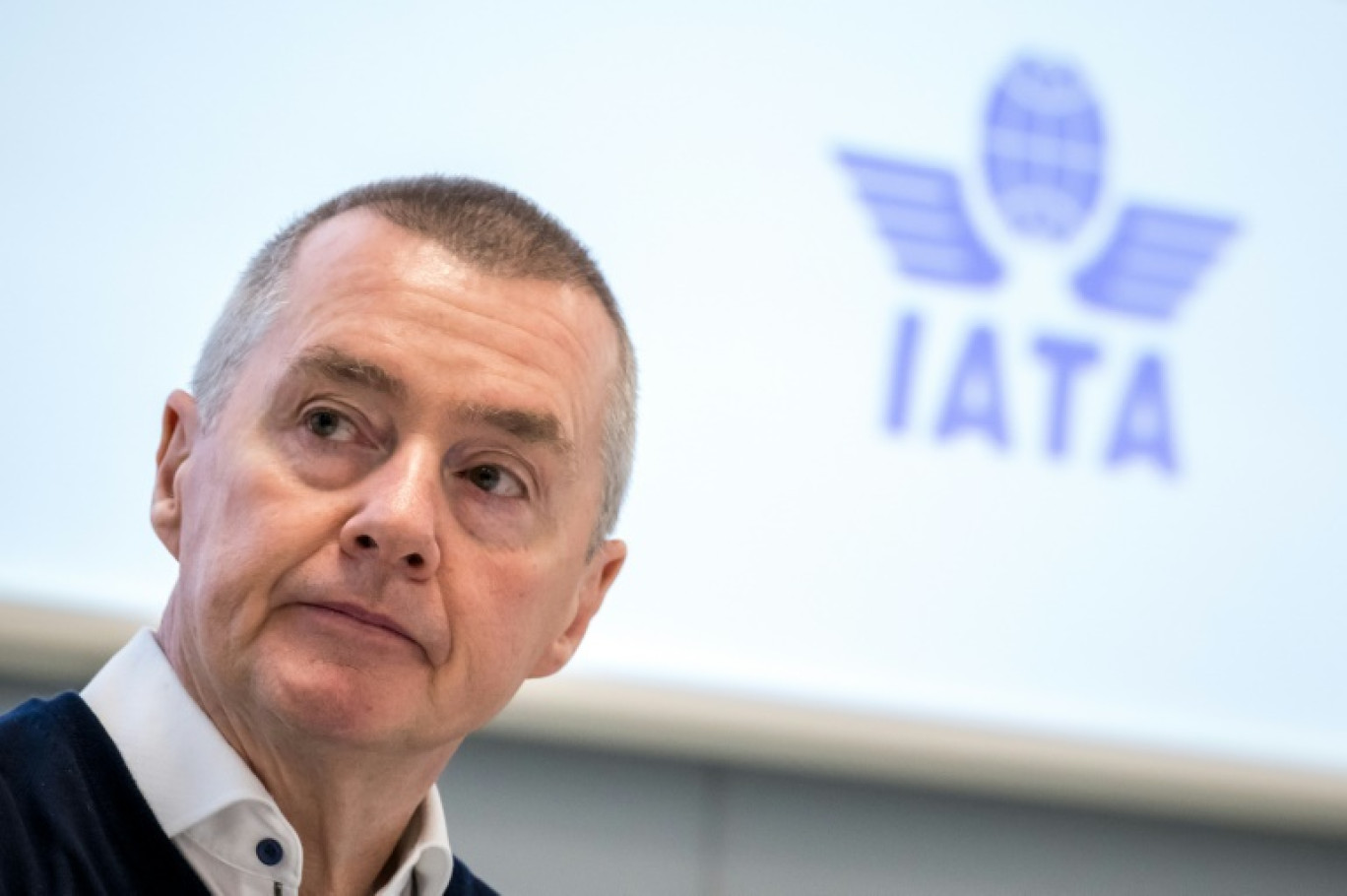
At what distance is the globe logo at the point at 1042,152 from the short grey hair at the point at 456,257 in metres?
1.08

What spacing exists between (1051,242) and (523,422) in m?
1.32

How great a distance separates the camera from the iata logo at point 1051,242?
2.34 metres

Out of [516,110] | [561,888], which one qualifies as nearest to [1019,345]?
[516,110]

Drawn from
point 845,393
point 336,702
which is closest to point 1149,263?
point 845,393

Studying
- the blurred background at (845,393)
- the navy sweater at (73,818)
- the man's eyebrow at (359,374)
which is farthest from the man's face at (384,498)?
the blurred background at (845,393)

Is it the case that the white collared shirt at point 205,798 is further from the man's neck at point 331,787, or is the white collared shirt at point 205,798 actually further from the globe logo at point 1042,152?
the globe logo at point 1042,152

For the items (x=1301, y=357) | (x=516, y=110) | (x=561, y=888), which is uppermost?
(x=516, y=110)

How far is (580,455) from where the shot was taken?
1403 millimetres

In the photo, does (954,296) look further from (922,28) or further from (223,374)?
(223,374)

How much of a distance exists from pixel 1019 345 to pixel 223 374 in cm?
134

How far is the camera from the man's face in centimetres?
121

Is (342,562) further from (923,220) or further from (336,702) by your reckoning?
(923,220)

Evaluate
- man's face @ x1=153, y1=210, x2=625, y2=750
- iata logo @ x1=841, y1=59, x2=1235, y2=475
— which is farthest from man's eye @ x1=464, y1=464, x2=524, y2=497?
iata logo @ x1=841, y1=59, x2=1235, y2=475

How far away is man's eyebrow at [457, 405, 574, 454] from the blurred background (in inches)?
32.1
